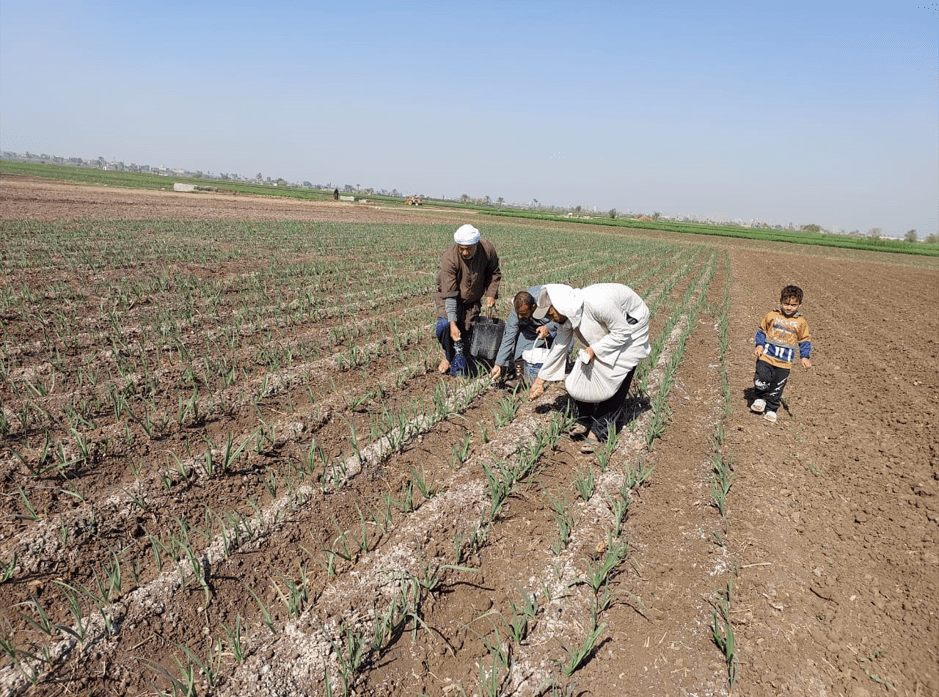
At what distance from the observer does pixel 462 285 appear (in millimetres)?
4984

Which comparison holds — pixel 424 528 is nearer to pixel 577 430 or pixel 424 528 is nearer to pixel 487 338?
pixel 577 430

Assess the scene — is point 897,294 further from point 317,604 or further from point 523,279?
point 317,604

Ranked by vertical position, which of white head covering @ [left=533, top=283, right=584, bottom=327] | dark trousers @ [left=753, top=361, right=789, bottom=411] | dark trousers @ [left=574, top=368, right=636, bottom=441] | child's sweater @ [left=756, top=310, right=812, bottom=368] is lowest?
dark trousers @ [left=574, top=368, right=636, bottom=441]

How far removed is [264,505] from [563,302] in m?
2.50

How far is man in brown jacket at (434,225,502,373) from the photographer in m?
4.75

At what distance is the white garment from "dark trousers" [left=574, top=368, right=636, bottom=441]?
0.91ft

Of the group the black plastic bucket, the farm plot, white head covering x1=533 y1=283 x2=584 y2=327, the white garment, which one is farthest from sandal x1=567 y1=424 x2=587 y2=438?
the black plastic bucket

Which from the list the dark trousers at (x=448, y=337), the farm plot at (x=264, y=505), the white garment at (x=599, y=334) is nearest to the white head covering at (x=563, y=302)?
the white garment at (x=599, y=334)

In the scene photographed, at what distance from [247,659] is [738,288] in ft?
50.6

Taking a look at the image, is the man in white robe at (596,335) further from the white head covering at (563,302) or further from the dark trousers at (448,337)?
the dark trousers at (448,337)

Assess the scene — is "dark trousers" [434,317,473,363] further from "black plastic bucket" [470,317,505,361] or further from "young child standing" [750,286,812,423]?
"young child standing" [750,286,812,423]

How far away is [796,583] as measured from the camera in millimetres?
2617

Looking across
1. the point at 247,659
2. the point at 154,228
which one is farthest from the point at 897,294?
the point at 154,228

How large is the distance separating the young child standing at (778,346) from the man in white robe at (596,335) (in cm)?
156
